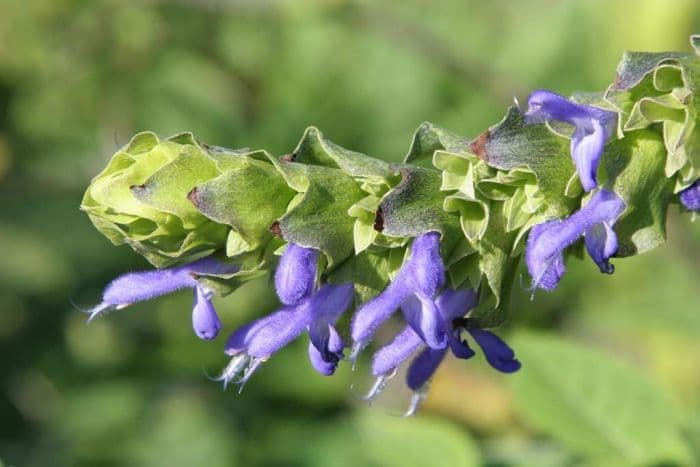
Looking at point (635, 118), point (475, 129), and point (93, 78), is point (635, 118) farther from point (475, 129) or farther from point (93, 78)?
point (93, 78)

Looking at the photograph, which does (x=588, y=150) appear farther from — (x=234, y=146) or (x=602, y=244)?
(x=234, y=146)

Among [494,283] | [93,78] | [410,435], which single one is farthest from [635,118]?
[93,78]

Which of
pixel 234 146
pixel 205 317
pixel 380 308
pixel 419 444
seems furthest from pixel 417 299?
pixel 234 146

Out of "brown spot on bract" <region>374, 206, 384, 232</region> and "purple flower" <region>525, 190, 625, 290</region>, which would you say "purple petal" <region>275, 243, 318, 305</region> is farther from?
"purple flower" <region>525, 190, 625, 290</region>

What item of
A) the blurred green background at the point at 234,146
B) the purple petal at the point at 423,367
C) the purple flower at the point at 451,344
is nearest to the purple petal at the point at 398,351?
the purple flower at the point at 451,344

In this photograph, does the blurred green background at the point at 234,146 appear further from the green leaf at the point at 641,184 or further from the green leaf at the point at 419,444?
the green leaf at the point at 641,184
